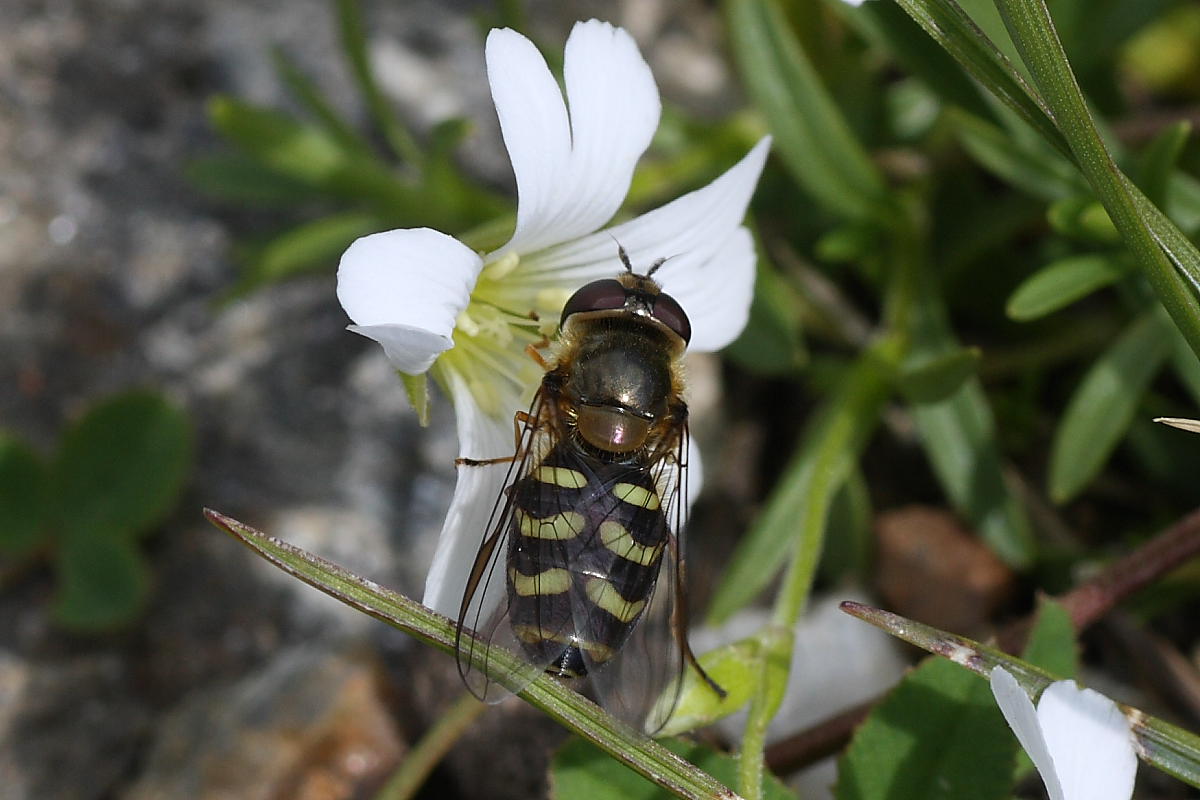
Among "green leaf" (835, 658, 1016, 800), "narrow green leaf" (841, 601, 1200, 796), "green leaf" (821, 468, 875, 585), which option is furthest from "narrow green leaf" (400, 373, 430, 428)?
"green leaf" (821, 468, 875, 585)

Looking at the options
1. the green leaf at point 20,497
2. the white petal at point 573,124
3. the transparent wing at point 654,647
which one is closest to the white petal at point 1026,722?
the transparent wing at point 654,647

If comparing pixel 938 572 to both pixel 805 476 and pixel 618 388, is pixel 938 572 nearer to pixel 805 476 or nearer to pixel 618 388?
pixel 805 476

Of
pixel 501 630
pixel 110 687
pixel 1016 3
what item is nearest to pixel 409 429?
pixel 110 687

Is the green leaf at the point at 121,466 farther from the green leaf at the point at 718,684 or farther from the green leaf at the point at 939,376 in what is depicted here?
the green leaf at the point at 939,376

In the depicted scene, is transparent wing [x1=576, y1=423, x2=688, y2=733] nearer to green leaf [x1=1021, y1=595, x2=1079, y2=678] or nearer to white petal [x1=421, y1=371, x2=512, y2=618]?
white petal [x1=421, y1=371, x2=512, y2=618]

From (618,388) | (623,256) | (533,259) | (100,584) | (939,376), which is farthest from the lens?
(100,584)

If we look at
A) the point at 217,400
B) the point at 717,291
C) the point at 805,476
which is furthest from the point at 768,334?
the point at 217,400

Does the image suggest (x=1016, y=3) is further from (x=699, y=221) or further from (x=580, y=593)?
(x=580, y=593)

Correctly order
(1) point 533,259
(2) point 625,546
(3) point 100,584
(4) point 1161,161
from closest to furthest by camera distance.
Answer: (2) point 625,546 → (1) point 533,259 → (4) point 1161,161 → (3) point 100,584
